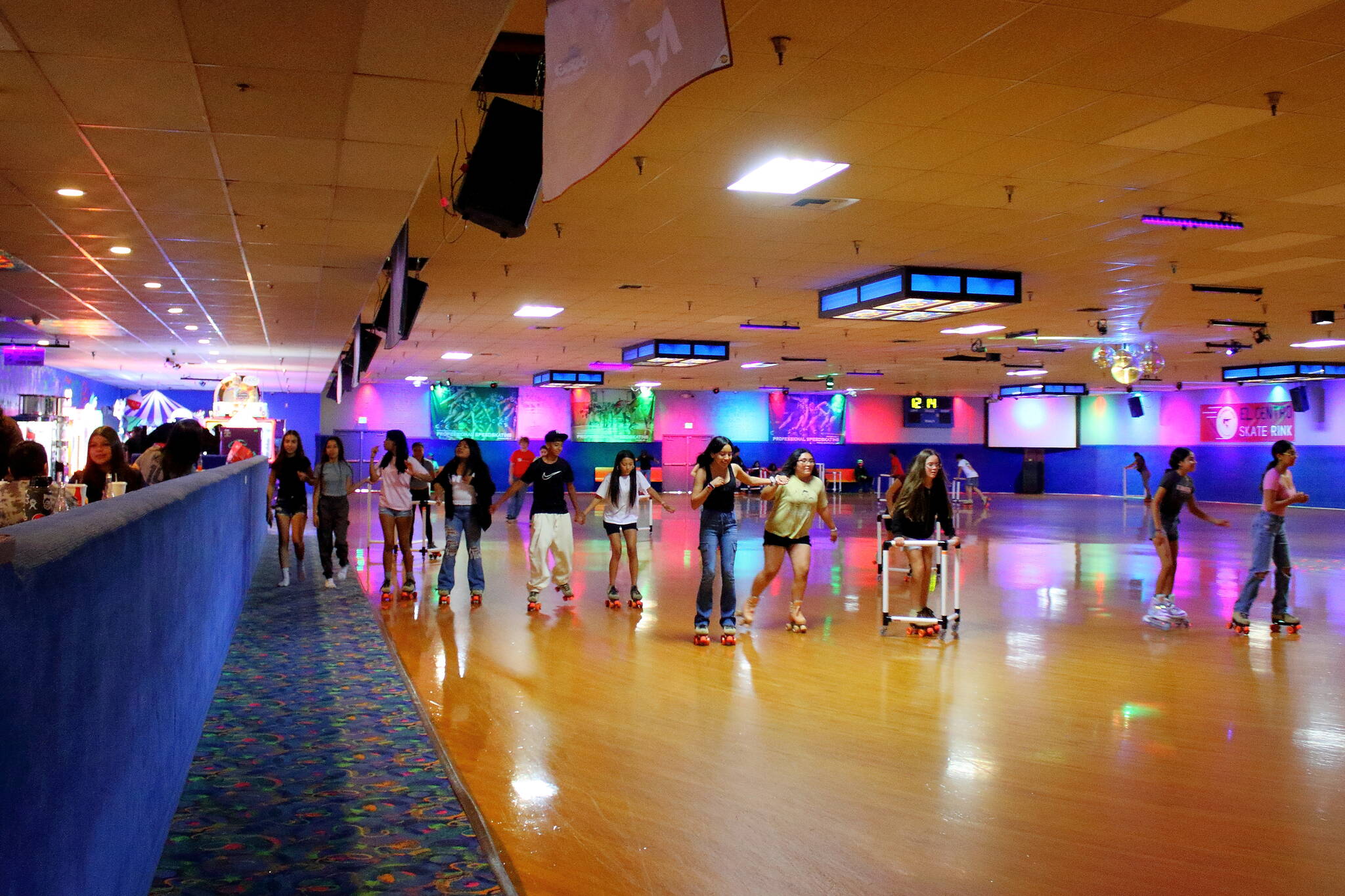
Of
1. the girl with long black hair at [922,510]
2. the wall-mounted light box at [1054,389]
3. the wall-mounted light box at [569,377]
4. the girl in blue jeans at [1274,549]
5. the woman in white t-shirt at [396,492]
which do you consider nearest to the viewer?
the girl in blue jeans at [1274,549]

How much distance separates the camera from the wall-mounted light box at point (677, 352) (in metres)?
17.7

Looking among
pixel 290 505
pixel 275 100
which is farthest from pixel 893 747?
pixel 290 505

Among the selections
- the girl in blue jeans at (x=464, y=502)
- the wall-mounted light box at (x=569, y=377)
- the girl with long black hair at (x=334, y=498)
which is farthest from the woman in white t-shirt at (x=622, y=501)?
the wall-mounted light box at (x=569, y=377)

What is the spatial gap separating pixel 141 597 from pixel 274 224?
532 centimetres

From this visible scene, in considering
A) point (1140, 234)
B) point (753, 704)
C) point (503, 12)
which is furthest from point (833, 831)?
point (1140, 234)

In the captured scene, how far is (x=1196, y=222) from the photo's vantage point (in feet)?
27.4

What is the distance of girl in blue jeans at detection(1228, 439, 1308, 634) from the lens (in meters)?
7.86

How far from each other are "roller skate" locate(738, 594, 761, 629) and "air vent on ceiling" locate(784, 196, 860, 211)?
3.03 meters

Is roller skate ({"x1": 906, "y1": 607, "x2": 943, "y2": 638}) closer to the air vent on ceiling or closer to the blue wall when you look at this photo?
the air vent on ceiling

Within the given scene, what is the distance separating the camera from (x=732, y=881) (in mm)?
3266

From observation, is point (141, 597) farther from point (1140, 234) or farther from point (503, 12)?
point (1140, 234)

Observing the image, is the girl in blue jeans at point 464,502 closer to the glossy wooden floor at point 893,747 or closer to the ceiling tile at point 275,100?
the glossy wooden floor at point 893,747

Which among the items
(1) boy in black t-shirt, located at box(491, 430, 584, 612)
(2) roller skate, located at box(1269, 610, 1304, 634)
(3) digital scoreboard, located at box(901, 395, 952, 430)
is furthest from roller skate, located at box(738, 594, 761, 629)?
(3) digital scoreboard, located at box(901, 395, 952, 430)

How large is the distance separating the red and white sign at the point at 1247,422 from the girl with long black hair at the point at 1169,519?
69.3ft
